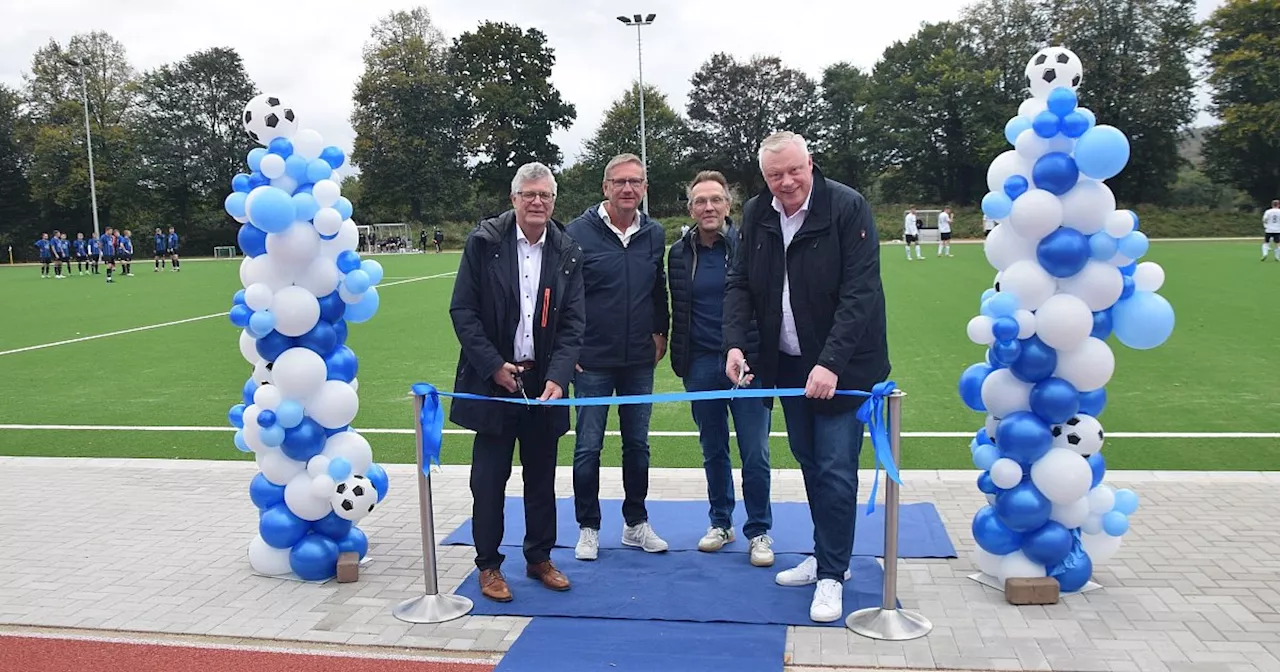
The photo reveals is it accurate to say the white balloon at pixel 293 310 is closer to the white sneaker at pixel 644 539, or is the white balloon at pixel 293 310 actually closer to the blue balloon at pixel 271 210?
the blue balloon at pixel 271 210

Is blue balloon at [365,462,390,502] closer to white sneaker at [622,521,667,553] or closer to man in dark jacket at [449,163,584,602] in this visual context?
man in dark jacket at [449,163,584,602]

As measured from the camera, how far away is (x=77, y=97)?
2377 inches

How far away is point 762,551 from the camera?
4680 millimetres

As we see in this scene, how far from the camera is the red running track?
143 inches

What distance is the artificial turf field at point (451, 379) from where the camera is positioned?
7035mm

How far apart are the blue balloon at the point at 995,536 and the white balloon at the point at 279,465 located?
11.1 ft

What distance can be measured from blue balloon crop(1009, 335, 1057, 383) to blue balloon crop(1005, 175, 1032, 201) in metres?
0.65

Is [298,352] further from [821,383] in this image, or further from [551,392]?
[821,383]

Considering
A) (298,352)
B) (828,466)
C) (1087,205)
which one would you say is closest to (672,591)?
(828,466)

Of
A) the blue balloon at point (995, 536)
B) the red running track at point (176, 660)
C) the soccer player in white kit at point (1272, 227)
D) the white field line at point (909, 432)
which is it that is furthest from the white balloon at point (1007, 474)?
the soccer player in white kit at point (1272, 227)

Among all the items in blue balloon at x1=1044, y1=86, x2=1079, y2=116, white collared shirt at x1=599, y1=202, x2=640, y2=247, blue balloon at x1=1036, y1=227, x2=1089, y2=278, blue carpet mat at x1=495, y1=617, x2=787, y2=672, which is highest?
blue balloon at x1=1044, y1=86, x2=1079, y2=116

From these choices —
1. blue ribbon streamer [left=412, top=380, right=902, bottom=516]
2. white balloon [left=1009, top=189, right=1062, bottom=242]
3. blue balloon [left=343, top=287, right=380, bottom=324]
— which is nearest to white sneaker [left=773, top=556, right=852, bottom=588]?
blue ribbon streamer [left=412, top=380, right=902, bottom=516]

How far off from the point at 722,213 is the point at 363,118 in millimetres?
65035

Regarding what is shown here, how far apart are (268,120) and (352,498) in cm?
197
